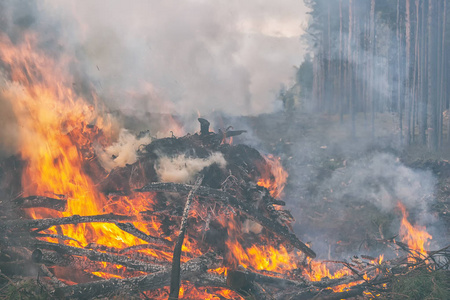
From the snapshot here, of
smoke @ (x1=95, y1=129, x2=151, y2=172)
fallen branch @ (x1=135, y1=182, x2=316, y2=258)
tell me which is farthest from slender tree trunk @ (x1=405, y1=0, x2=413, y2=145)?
smoke @ (x1=95, y1=129, x2=151, y2=172)

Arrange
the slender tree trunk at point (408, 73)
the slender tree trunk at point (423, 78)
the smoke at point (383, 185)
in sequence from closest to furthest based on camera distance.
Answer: the smoke at point (383, 185) < the slender tree trunk at point (423, 78) < the slender tree trunk at point (408, 73)

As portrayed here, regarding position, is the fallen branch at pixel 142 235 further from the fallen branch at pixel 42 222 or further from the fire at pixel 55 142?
the fire at pixel 55 142

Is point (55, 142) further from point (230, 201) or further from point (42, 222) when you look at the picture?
point (230, 201)

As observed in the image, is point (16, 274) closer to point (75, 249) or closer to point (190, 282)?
point (75, 249)

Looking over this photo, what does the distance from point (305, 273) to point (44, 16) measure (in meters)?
7.50

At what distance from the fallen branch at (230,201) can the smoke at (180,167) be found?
1.15 feet

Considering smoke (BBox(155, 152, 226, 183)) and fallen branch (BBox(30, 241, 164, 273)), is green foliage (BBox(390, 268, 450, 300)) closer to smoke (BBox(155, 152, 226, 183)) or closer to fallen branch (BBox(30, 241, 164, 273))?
fallen branch (BBox(30, 241, 164, 273))

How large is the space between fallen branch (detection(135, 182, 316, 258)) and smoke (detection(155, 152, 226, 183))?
0.35m

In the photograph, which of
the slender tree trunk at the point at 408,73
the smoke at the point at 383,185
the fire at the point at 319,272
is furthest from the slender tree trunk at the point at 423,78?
the fire at the point at 319,272

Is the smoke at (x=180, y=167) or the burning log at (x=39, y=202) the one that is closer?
the burning log at (x=39, y=202)

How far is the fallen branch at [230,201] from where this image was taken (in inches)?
219

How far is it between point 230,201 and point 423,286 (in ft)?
9.67

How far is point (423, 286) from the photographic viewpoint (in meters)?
4.19

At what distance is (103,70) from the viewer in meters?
8.53
